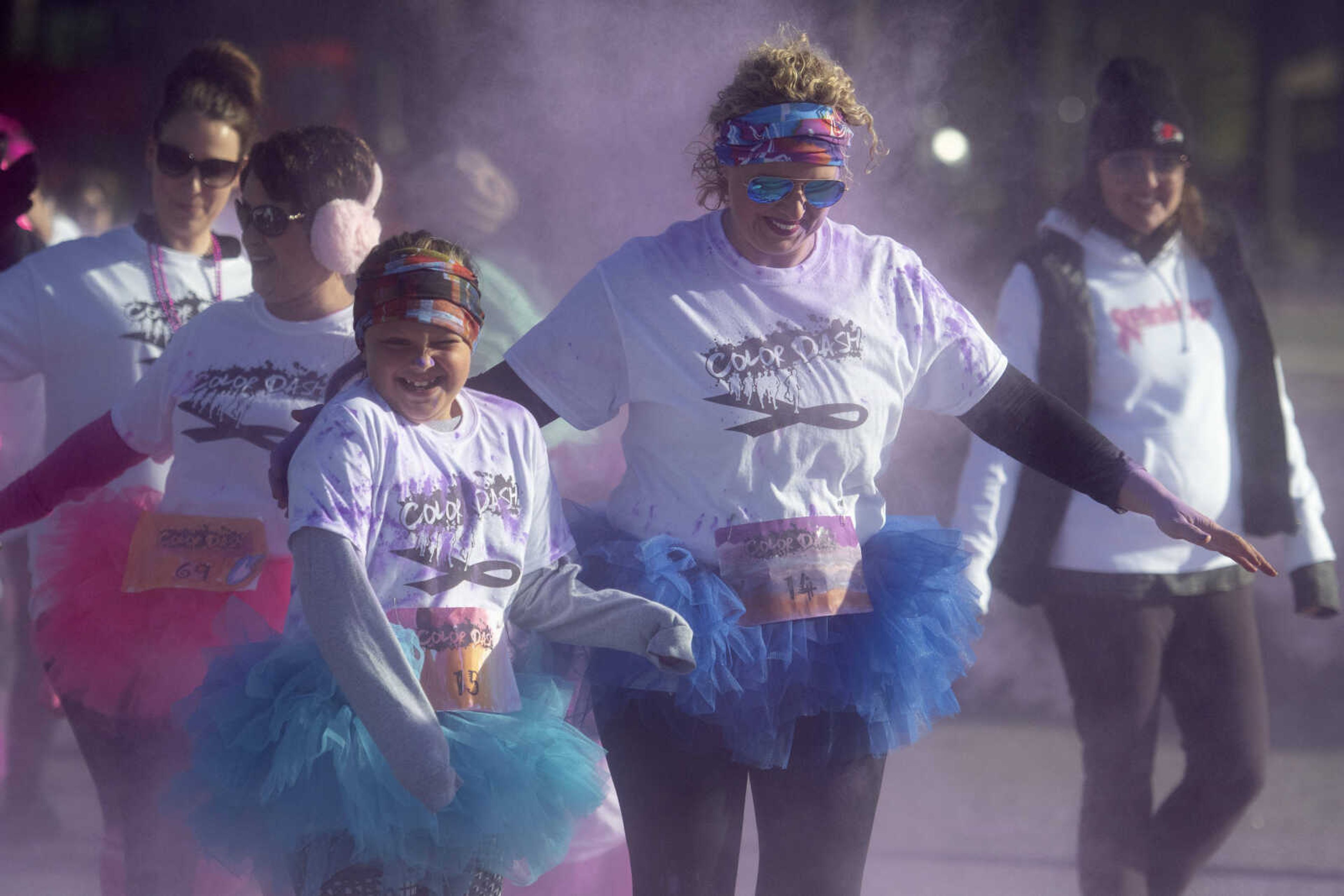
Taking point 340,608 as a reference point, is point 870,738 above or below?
below

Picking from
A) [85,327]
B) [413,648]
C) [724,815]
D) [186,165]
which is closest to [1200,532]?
[724,815]

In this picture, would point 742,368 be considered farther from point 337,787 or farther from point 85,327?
point 85,327

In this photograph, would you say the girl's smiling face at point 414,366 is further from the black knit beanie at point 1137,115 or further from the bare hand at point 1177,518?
the black knit beanie at point 1137,115

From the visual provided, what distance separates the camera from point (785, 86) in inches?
104

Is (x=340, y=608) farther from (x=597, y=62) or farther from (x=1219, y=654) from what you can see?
(x=597, y=62)

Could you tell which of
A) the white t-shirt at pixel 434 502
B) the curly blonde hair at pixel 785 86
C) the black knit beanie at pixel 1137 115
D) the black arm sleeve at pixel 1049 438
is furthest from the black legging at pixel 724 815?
the black knit beanie at pixel 1137 115

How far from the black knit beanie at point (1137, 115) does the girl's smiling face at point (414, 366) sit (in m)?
2.14

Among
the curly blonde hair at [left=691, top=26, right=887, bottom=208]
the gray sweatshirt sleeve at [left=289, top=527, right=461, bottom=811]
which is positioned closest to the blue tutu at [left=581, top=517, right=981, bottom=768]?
the gray sweatshirt sleeve at [left=289, top=527, right=461, bottom=811]

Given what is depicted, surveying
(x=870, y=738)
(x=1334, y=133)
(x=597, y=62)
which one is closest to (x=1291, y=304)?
(x=1334, y=133)

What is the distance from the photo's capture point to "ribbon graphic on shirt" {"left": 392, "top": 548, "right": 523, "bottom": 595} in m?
2.35

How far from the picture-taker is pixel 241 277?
375 centimetres

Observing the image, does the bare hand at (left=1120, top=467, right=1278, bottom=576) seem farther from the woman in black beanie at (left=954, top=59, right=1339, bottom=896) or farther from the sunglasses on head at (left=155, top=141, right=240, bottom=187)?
the sunglasses on head at (left=155, top=141, right=240, bottom=187)

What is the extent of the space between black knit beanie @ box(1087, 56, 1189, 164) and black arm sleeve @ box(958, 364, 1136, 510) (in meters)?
1.31

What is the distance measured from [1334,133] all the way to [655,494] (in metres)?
18.6
